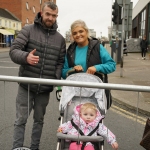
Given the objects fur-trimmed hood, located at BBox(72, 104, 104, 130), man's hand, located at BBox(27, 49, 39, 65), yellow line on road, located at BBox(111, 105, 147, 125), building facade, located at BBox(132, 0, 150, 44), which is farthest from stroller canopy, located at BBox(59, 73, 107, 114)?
building facade, located at BBox(132, 0, 150, 44)

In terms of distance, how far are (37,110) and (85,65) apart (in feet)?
3.09

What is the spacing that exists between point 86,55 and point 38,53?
66 cm

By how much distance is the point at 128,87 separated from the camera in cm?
242

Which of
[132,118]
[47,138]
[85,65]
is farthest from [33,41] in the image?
[132,118]

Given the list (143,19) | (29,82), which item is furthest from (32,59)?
(143,19)

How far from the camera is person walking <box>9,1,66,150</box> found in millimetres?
3178

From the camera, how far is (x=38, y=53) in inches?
127

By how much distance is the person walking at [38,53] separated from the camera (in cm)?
318

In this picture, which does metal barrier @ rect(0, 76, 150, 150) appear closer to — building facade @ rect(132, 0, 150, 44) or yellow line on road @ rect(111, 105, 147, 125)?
yellow line on road @ rect(111, 105, 147, 125)

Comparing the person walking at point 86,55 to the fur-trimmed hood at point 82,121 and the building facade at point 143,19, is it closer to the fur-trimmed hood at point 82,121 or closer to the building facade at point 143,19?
the fur-trimmed hood at point 82,121

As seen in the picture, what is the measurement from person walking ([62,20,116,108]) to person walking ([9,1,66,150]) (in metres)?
0.17

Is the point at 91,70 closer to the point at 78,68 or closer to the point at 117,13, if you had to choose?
the point at 78,68

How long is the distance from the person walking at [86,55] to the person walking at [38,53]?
0.56ft

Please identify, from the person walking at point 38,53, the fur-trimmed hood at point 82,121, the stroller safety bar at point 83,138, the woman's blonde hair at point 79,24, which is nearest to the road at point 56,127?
the person walking at point 38,53
